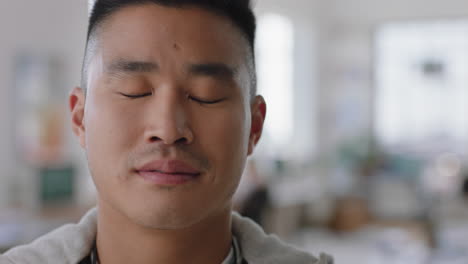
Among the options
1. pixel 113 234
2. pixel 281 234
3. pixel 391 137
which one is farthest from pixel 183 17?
pixel 391 137

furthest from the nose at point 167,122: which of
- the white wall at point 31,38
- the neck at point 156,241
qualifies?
the white wall at point 31,38

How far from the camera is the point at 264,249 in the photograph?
1194 millimetres

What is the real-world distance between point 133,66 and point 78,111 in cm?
18

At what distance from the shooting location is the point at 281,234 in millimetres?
6980

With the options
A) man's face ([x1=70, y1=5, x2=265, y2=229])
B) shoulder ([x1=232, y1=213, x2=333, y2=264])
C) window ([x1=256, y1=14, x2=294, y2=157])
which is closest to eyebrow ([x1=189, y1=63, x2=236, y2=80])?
man's face ([x1=70, y1=5, x2=265, y2=229])

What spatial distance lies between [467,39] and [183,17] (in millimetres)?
8700

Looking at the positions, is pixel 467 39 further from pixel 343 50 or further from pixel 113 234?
pixel 113 234

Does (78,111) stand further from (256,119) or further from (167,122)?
(256,119)

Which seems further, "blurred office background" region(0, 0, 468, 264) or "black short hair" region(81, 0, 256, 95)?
"blurred office background" region(0, 0, 468, 264)

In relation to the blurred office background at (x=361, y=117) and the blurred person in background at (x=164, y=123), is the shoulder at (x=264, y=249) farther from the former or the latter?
the blurred office background at (x=361, y=117)

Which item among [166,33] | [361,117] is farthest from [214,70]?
[361,117]

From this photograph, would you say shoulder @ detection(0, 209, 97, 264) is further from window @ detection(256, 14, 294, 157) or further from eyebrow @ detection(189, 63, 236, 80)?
window @ detection(256, 14, 294, 157)

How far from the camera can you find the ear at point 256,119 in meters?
1.13

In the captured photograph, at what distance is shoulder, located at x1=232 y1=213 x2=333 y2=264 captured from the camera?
1170mm
